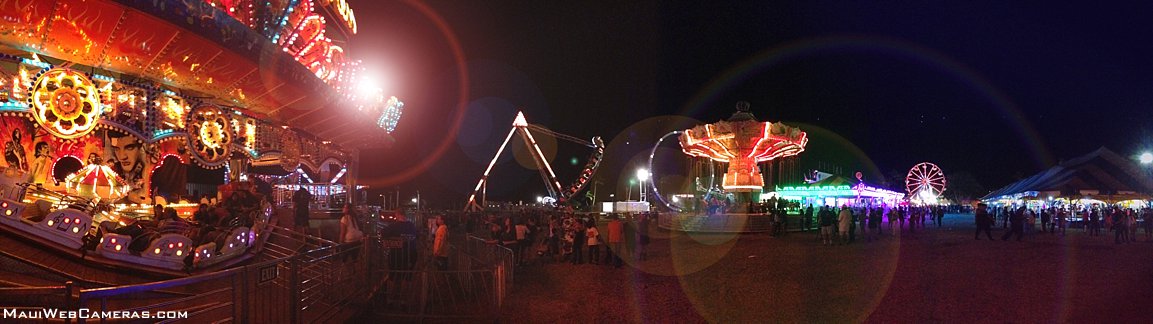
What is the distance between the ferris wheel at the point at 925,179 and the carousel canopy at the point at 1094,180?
11.4 meters

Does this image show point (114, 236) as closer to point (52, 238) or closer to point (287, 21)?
point (52, 238)

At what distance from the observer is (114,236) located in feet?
28.7

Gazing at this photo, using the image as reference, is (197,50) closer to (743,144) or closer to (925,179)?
(743,144)

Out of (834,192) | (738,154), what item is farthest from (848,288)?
(834,192)

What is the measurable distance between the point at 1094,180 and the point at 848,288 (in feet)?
133

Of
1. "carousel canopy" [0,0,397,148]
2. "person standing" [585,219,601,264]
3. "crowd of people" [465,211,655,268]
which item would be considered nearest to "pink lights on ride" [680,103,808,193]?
"crowd of people" [465,211,655,268]

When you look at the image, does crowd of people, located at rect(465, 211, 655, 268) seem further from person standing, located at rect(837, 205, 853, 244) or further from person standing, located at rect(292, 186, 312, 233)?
person standing, located at rect(837, 205, 853, 244)

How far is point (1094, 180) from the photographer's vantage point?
135 ft

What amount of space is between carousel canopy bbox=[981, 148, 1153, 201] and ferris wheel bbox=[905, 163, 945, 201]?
37.4 feet

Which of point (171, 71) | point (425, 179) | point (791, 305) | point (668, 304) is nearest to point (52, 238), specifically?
point (171, 71)

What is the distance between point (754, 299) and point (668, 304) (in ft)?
4.41

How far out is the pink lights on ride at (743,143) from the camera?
31016 mm

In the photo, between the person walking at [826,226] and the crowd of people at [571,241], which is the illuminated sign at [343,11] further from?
the person walking at [826,226]

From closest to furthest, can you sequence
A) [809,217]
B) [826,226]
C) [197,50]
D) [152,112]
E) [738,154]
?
[197,50]
[152,112]
[826,226]
[809,217]
[738,154]
